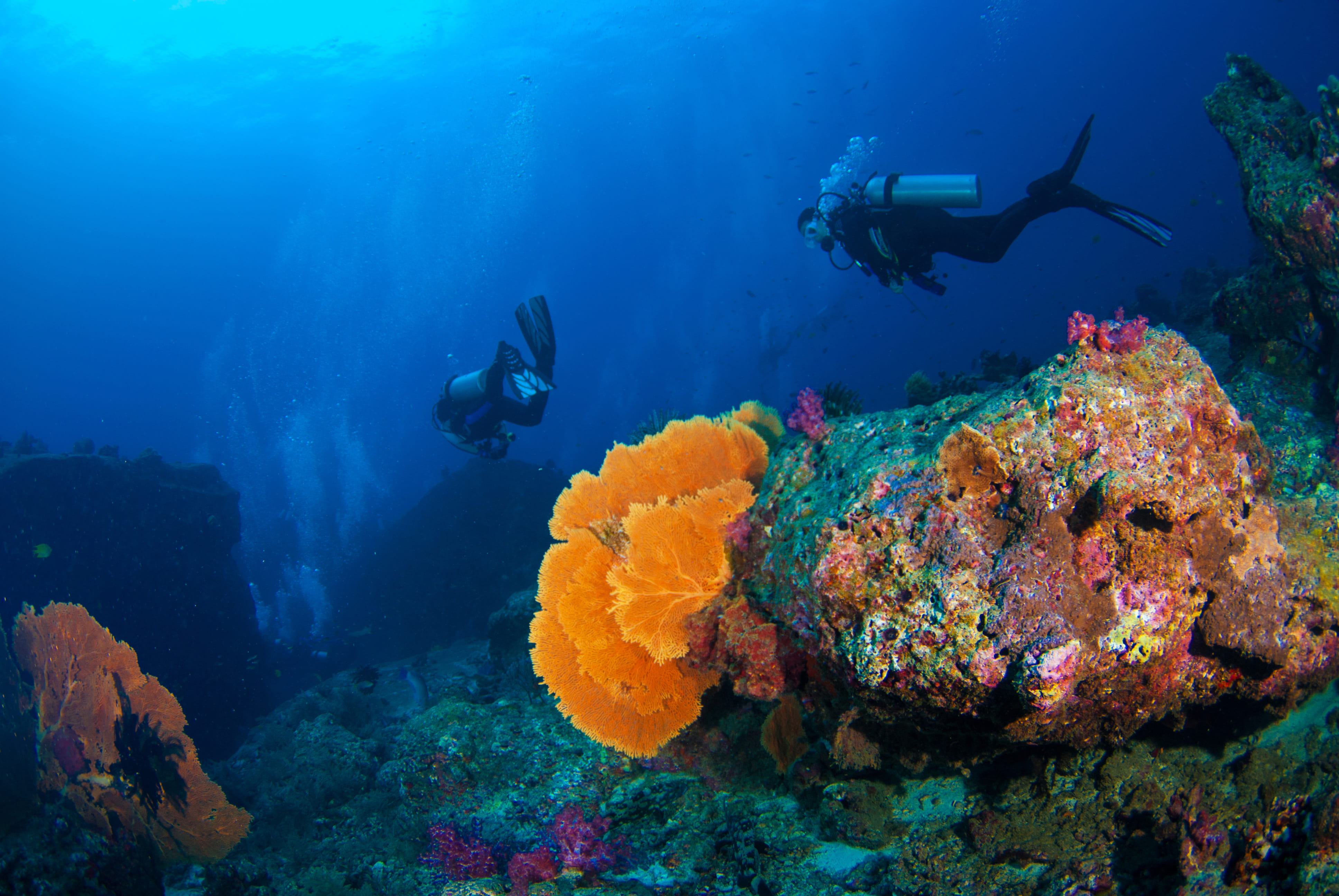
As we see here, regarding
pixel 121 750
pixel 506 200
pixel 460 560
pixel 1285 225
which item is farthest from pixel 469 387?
pixel 506 200

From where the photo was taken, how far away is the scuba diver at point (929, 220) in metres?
7.03

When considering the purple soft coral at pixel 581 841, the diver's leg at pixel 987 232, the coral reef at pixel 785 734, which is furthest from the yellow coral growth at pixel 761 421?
the diver's leg at pixel 987 232

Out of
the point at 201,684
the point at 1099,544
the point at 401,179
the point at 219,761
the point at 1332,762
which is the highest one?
the point at 401,179

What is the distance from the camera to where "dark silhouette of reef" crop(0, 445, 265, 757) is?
10195 mm

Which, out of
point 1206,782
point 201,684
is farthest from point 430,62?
point 1206,782

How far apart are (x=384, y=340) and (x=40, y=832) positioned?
13744 cm

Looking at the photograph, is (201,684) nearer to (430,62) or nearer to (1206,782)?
(1206,782)

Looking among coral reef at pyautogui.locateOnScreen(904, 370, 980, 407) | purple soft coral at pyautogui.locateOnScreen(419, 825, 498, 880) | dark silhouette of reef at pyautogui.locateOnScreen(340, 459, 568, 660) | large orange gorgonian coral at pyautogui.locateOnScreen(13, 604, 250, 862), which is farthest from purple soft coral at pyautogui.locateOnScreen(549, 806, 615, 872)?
dark silhouette of reef at pyautogui.locateOnScreen(340, 459, 568, 660)

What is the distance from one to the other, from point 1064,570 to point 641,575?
1.82 metres

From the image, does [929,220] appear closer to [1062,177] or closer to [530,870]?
[1062,177]

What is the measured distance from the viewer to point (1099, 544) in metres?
1.93

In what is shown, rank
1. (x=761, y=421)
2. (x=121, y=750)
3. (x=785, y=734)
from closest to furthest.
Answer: (x=785, y=734), (x=761, y=421), (x=121, y=750)

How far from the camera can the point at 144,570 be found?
36.8ft

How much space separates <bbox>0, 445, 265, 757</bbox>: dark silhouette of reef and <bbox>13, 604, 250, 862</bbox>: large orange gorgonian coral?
4.43m
